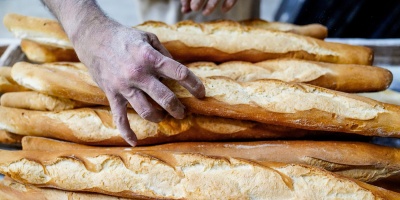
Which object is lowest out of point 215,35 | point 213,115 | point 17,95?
point 17,95

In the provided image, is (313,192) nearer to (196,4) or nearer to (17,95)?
(196,4)

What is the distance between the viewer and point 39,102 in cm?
128

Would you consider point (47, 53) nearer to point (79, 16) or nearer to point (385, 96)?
point (79, 16)

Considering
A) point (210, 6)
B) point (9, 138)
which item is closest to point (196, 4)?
point (210, 6)

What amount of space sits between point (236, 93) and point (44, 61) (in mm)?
651

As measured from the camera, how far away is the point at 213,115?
1.17m

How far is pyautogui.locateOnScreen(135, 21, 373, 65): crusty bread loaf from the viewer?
52.8 inches

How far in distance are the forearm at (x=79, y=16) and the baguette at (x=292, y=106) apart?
148 mm

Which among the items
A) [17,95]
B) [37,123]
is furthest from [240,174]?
[17,95]

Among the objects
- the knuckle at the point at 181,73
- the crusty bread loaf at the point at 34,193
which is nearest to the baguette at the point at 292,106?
the knuckle at the point at 181,73

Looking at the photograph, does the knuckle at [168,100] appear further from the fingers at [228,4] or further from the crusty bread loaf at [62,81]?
the fingers at [228,4]

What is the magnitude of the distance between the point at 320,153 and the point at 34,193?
0.72 meters

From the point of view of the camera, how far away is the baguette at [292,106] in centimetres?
110

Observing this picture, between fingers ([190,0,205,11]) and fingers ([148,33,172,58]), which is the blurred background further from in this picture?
fingers ([148,33,172,58])
